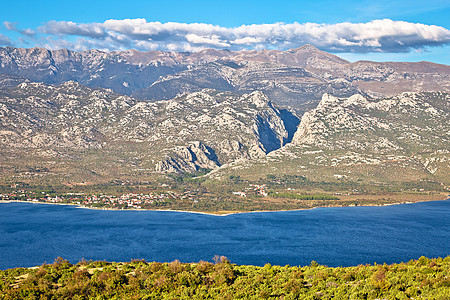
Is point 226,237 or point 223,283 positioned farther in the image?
point 226,237

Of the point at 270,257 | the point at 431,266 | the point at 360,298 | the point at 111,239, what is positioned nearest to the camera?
the point at 360,298

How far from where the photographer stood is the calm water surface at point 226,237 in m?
124

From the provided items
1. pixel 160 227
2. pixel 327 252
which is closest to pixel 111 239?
pixel 160 227

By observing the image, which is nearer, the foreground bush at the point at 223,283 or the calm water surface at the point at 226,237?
the foreground bush at the point at 223,283

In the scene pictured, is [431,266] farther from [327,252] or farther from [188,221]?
[188,221]

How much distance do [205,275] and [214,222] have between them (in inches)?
5119

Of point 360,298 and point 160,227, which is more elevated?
point 360,298

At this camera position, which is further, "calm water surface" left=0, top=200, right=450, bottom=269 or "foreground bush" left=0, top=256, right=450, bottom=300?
"calm water surface" left=0, top=200, right=450, bottom=269

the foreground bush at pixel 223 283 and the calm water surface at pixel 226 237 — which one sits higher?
the foreground bush at pixel 223 283

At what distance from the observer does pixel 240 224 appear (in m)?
178

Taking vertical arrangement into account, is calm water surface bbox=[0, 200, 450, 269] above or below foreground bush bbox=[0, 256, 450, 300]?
below

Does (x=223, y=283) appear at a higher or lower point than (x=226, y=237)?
higher

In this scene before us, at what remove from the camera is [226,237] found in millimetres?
151500

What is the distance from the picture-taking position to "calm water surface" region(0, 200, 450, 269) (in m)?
124
